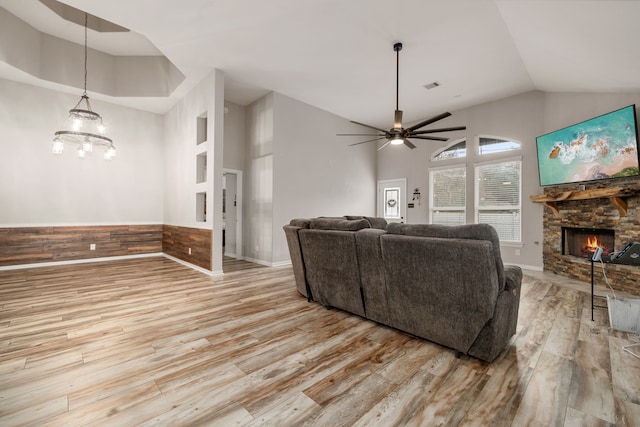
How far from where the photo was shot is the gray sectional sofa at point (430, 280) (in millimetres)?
1937

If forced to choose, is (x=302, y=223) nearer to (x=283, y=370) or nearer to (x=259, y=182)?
(x=283, y=370)

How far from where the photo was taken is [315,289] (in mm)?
3254

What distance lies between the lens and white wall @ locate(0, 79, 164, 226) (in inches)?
198

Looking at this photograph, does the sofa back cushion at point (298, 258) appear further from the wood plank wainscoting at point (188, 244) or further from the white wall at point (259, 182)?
the white wall at point (259, 182)

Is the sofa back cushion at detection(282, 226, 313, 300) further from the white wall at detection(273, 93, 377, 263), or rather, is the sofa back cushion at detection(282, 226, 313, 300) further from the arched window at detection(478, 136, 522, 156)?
the arched window at detection(478, 136, 522, 156)

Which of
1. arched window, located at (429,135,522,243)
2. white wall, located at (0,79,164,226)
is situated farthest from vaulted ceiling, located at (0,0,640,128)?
arched window, located at (429,135,522,243)

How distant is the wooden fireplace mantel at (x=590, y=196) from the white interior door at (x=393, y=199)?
296 centimetres

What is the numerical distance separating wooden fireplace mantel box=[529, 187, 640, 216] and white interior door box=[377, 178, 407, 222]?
9.70 feet

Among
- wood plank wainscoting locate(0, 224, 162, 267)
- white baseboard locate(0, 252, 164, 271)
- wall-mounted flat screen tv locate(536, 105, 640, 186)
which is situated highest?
wall-mounted flat screen tv locate(536, 105, 640, 186)

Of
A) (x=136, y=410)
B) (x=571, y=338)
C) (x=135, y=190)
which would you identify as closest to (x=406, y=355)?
(x=571, y=338)

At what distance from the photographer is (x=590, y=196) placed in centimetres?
430

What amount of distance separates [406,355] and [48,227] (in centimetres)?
679

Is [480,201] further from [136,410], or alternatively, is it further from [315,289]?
[136,410]

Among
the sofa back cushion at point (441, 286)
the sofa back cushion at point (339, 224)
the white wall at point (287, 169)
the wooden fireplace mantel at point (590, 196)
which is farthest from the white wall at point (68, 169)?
the wooden fireplace mantel at point (590, 196)
